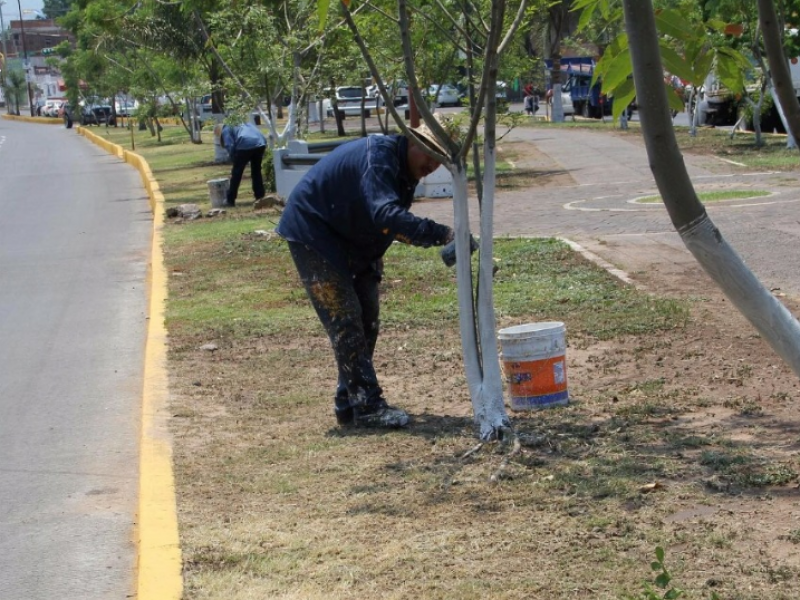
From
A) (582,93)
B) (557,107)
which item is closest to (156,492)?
(557,107)

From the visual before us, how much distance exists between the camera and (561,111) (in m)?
42.9

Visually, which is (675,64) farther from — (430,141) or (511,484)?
(430,141)

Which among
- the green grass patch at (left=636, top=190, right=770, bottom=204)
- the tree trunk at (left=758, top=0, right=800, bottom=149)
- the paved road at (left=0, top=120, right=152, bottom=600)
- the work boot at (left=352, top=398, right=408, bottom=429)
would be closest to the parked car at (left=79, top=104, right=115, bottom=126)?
the paved road at (left=0, top=120, right=152, bottom=600)

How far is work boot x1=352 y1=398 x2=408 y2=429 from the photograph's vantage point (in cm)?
625

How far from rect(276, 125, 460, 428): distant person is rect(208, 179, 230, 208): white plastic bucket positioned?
1303cm

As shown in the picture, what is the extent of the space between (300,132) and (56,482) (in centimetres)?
1707

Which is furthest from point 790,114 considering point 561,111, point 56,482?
point 561,111

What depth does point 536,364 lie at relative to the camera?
20.4 feet

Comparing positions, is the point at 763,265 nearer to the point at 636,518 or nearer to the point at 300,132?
the point at 636,518

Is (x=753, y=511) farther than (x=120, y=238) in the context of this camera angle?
No

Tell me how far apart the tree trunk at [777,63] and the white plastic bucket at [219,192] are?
16.1m

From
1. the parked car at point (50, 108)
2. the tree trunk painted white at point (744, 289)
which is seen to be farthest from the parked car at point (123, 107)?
the tree trunk painted white at point (744, 289)

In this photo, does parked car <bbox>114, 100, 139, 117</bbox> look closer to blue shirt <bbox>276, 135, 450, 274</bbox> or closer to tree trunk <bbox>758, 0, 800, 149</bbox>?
blue shirt <bbox>276, 135, 450, 274</bbox>

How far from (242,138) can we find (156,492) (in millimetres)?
13912
